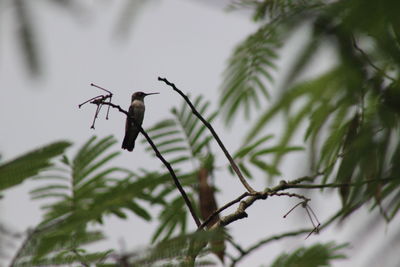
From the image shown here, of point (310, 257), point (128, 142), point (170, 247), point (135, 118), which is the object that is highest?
point (135, 118)

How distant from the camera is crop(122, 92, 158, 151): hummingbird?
7988 millimetres


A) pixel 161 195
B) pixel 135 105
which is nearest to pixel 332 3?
pixel 161 195

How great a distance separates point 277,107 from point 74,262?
1.42m

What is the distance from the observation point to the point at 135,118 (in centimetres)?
875

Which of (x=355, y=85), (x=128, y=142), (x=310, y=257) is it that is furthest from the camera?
(x=128, y=142)

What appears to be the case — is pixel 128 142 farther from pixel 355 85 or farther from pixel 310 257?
pixel 355 85

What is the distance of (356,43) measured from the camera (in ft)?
3.28

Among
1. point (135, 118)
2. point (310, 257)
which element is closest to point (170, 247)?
point (310, 257)

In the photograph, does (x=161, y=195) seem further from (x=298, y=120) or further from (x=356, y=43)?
(x=356, y=43)

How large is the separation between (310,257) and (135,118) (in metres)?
5.72

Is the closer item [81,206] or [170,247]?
[170,247]

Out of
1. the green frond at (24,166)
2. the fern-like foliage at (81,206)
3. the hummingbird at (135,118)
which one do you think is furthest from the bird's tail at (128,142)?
the green frond at (24,166)

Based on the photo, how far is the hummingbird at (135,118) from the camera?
799 cm

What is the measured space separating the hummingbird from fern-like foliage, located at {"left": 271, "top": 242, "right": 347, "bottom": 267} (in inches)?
174
